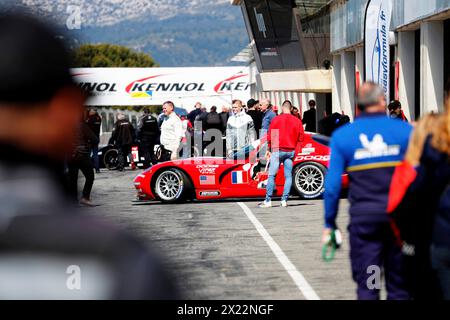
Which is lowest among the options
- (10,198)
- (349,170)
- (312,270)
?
(312,270)

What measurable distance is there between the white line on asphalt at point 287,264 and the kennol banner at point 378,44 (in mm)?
5341

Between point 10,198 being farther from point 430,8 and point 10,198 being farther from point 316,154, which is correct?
point 430,8

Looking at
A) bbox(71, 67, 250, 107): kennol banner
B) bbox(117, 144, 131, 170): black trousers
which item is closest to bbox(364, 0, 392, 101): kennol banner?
bbox(117, 144, 131, 170): black trousers

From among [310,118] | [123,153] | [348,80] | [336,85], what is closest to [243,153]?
[123,153]

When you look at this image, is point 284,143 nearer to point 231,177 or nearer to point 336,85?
point 231,177

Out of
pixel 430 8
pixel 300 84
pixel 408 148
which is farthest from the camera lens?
pixel 300 84

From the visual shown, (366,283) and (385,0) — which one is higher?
(385,0)

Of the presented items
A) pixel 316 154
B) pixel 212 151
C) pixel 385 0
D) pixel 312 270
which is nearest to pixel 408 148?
pixel 312 270

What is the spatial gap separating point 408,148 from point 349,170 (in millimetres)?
440

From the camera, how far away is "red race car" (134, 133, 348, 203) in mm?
17703

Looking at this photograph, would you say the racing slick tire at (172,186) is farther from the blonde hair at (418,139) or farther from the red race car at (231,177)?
the blonde hair at (418,139)

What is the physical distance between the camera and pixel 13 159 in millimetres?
1898

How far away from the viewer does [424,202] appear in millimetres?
5922

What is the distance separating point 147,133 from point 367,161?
2342 cm
